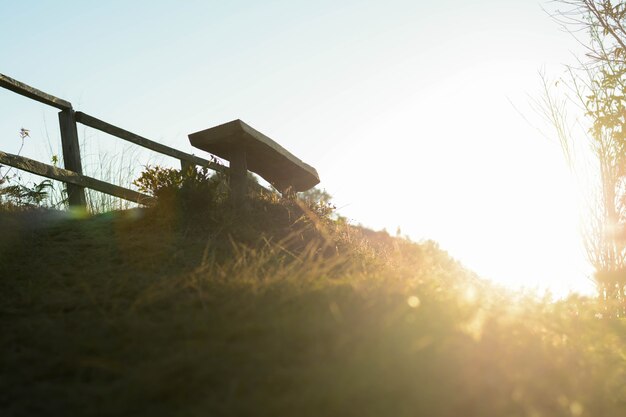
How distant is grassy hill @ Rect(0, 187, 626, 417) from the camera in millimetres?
3375

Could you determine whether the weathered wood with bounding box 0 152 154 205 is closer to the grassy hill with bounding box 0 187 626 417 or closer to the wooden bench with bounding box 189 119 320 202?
the wooden bench with bounding box 189 119 320 202

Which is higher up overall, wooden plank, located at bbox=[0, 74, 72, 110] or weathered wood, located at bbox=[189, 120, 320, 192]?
wooden plank, located at bbox=[0, 74, 72, 110]

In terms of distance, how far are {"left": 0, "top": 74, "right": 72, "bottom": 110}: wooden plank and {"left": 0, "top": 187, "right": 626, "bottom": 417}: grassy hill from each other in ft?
9.58

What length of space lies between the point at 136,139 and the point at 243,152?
1901mm

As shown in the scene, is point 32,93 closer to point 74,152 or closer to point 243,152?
point 74,152

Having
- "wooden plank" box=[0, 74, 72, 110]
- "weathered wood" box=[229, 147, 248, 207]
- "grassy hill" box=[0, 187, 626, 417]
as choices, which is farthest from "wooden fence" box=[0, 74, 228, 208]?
"grassy hill" box=[0, 187, 626, 417]

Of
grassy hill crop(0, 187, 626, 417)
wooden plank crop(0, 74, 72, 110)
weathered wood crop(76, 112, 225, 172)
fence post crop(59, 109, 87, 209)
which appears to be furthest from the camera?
weathered wood crop(76, 112, 225, 172)

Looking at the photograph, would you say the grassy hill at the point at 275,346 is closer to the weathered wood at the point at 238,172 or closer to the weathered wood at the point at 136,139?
the weathered wood at the point at 238,172

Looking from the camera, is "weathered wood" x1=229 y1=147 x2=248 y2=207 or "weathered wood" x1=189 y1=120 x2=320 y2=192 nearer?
"weathered wood" x1=189 y1=120 x2=320 y2=192

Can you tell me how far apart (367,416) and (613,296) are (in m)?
10.0

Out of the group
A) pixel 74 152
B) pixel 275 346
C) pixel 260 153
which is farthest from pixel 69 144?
pixel 275 346

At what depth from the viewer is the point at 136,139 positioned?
9.36 metres

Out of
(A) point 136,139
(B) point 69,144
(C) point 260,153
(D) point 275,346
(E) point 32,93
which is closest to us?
(D) point 275,346

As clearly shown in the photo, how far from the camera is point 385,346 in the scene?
3.86 meters
